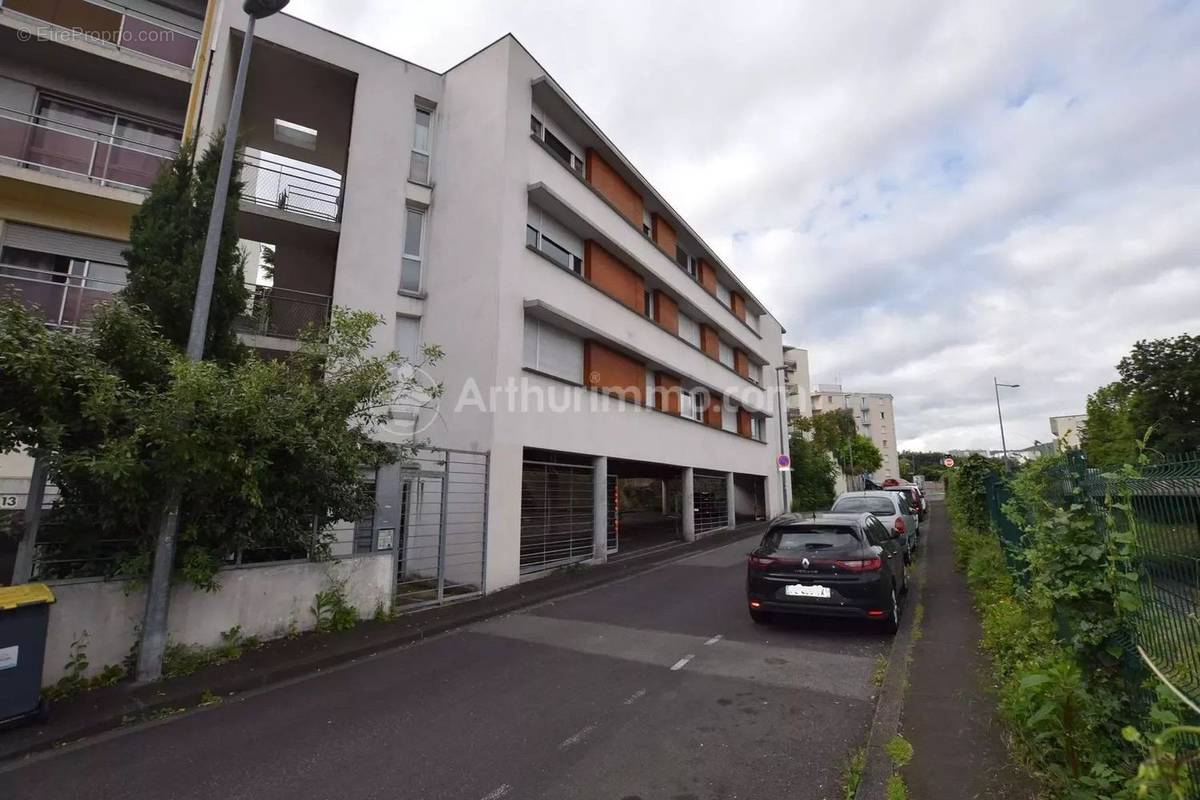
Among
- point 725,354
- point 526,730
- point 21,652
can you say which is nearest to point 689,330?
point 725,354

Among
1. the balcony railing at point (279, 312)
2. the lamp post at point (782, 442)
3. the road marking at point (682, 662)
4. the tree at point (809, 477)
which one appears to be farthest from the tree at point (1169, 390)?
the balcony railing at point (279, 312)

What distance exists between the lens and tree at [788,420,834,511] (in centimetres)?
3116

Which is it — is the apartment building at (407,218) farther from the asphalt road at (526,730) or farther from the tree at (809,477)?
the tree at (809,477)

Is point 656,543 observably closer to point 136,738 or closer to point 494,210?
point 494,210

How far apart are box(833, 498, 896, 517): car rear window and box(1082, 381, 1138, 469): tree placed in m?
22.1

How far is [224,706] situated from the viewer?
17.1ft

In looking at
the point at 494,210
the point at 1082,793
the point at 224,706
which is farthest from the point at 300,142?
the point at 1082,793

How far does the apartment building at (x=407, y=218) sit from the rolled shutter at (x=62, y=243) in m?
0.03

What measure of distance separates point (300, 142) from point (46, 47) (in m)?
4.87

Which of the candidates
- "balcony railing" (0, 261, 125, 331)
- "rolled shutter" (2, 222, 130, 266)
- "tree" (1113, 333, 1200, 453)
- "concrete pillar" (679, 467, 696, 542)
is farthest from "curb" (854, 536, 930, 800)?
"tree" (1113, 333, 1200, 453)

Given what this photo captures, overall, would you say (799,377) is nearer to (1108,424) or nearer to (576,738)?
(1108,424)

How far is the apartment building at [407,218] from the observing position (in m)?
10.4

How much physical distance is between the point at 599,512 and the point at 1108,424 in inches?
1501

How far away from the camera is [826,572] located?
6.66 m
